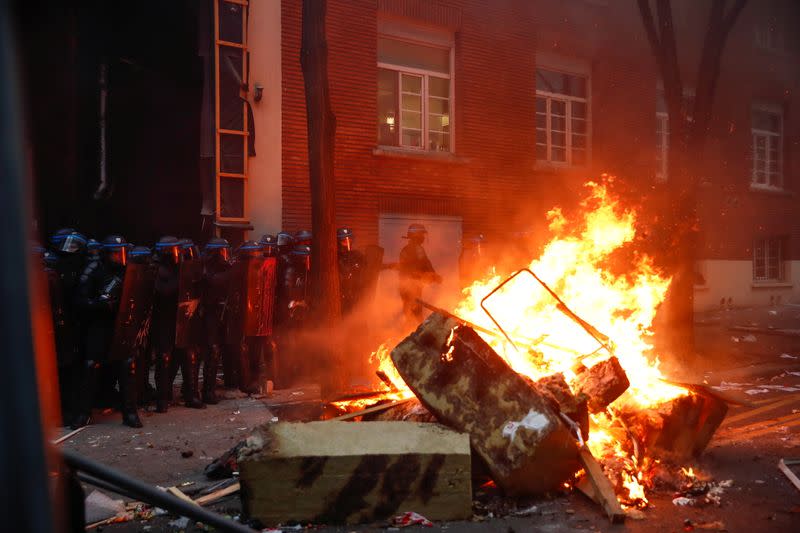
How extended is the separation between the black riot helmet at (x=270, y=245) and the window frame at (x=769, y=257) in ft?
53.6

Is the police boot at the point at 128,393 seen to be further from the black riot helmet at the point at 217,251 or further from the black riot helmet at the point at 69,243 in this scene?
the black riot helmet at the point at 217,251

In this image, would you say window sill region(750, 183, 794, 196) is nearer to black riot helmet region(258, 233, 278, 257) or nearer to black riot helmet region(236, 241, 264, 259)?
black riot helmet region(258, 233, 278, 257)

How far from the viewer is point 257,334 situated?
28.5 ft

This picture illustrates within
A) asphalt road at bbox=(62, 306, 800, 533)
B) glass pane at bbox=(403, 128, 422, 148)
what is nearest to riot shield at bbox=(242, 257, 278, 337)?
asphalt road at bbox=(62, 306, 800, 533)

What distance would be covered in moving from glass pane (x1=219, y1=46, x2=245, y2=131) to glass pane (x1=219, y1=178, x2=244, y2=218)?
93cm

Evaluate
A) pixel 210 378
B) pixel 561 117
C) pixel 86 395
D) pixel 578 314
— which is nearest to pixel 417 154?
pixel 561 117

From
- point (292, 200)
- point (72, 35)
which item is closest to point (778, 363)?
point (292, 200)

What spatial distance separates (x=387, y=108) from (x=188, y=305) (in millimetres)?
7238

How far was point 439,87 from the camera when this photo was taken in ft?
47.0

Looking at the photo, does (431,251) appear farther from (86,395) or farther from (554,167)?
(86,395)

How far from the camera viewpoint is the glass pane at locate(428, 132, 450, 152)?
1417 centimetres

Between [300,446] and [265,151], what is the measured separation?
816 centimetres

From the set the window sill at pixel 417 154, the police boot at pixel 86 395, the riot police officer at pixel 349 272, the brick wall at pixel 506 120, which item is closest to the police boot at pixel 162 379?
the police boot at pixel 86 395

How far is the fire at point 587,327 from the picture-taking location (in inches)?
222
